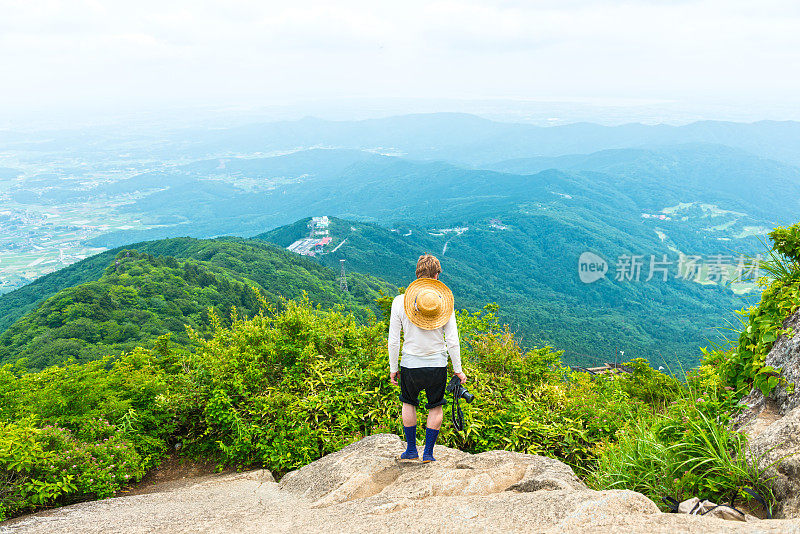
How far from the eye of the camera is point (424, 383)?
14.6 feet

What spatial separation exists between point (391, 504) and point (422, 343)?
4.75 ft

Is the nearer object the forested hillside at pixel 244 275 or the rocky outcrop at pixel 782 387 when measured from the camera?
the rocky outcrop at pixel 782 387

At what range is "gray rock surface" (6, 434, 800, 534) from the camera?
2.79 meters

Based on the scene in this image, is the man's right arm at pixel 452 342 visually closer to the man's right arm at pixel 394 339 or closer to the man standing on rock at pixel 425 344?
the man standing on rock at pixel 425 344

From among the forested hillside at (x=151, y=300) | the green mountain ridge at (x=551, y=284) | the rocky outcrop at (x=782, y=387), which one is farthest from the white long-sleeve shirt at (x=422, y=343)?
the green mountain ridge at (x=551, y=284)

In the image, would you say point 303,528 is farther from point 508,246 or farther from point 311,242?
point 508,246

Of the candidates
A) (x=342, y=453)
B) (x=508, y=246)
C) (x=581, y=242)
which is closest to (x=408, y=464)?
(x=342, y=453)

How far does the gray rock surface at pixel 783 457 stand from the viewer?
9.52ft

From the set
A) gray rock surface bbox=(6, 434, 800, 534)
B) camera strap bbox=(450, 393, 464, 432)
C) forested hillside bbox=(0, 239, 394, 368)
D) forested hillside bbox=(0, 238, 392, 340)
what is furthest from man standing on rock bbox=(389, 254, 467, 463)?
forested hillside bbox=(0, 238, 392, 340)

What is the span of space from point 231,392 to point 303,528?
286cm

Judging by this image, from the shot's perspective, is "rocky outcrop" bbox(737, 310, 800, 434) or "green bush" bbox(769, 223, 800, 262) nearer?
"rocky outcrop" bbox(737, 310, 800, 434)

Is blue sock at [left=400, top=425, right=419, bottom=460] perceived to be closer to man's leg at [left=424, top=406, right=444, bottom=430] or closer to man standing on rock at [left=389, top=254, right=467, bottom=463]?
man standing on rock at [left=389, top=254, right=467, bottom=463]

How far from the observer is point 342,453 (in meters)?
4.82

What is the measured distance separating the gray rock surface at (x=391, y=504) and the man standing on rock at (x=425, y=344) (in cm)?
47
